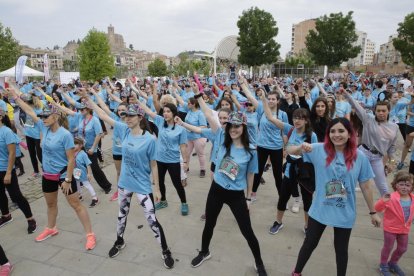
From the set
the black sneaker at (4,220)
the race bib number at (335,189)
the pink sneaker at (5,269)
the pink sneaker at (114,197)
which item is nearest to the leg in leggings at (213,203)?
the race bib number at (335,189)

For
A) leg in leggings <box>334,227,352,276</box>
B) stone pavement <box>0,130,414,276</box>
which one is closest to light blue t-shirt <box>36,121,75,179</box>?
stone pavement <box>0,130,414,276</box>

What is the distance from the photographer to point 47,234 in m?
4.30

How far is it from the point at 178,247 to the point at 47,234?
78.0 inches

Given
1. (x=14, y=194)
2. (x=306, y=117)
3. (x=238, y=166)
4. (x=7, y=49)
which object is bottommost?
(x=14, y=194)

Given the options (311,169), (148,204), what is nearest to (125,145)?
(148,204)

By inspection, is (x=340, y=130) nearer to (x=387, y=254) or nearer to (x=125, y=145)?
(x=387, y=254)

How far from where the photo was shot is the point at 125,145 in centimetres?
361

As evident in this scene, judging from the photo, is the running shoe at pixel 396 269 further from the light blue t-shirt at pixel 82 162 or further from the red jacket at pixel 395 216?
the light blue t-shirt at pixel 82 162

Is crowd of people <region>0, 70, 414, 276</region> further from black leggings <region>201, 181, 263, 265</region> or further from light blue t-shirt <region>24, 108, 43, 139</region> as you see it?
light blue t-shirt <region>24, 108, 43, 139</region>

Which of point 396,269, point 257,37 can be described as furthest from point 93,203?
point 257,37

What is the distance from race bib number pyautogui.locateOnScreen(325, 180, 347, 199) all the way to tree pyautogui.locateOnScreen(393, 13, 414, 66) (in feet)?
111

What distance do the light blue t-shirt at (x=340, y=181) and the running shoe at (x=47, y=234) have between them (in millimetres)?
3769

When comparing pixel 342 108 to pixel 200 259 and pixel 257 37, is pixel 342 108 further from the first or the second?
pixel 257 37

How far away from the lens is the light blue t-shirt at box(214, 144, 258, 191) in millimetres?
3176
